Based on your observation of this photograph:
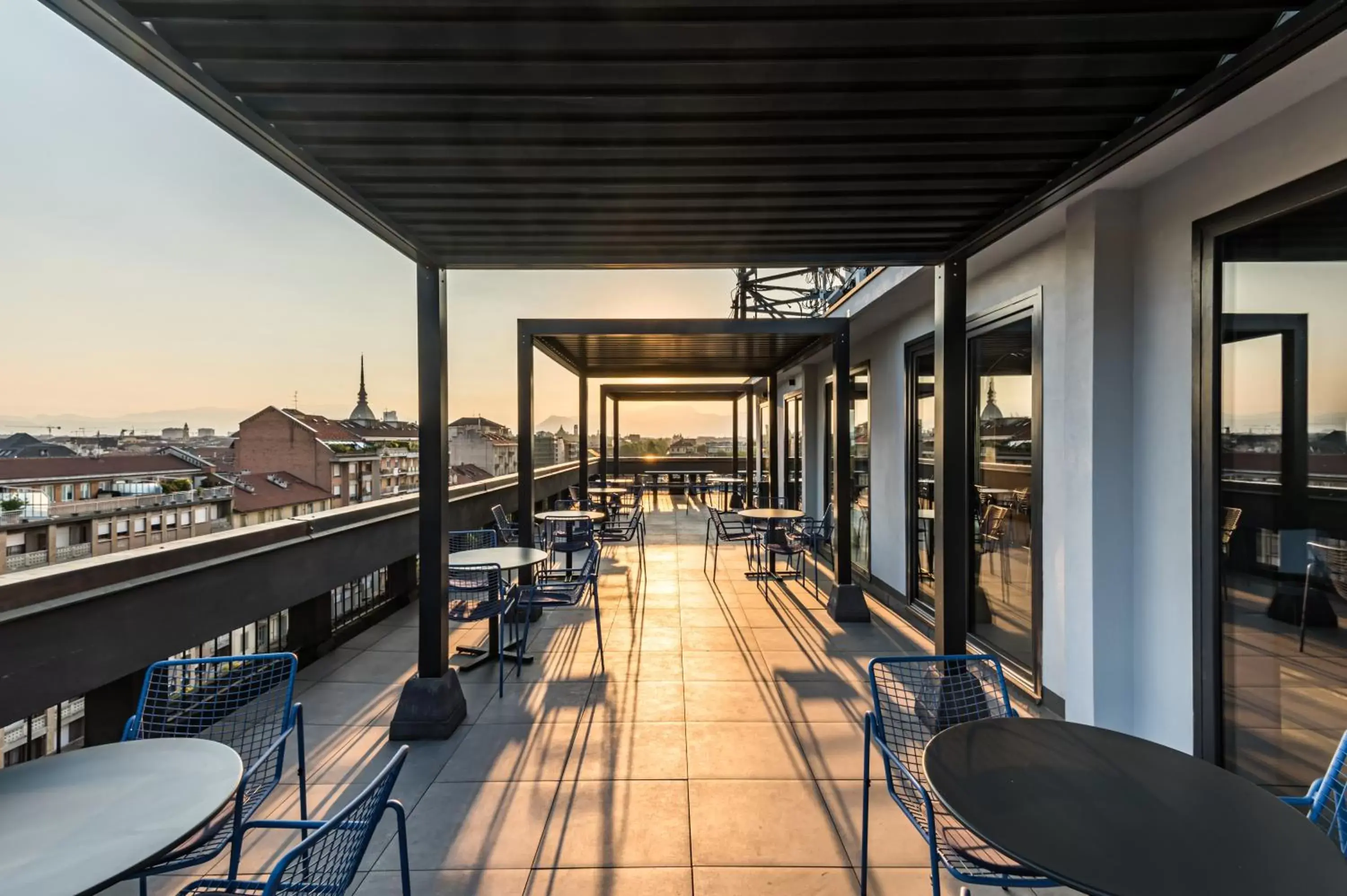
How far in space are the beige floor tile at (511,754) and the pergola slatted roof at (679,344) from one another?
366 cm

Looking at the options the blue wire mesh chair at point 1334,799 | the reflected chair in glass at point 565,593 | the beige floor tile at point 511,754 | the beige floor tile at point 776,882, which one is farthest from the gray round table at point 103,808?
the blue wire mesh chair at point 1334,799

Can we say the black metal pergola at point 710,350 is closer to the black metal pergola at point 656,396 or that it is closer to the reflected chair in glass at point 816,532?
the reflected chair in glass at point 816,532

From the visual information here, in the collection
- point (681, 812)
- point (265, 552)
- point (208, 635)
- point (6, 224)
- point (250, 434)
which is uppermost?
point (6, 224)

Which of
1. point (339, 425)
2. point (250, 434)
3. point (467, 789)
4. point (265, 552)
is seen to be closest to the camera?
point (467, 789)

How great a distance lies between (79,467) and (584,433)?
743 cm

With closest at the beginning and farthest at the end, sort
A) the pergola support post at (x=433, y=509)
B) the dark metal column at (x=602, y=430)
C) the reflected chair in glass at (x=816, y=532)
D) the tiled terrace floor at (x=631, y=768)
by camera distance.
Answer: the tiled terrace floor at (x=631, y=768)
the pergola support post at (x=433, y=509)
the reflected chair in glass at (x=816, y=532)
the dark metal column at (x=602, y=430)

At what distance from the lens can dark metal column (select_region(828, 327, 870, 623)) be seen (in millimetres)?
5086

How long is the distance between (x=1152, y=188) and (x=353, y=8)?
3.24m

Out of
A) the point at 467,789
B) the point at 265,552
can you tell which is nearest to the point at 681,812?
the point at 467,789

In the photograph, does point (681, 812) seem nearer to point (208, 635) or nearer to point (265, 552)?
point (208, 635)

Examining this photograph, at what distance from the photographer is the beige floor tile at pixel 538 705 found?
10.9 ft

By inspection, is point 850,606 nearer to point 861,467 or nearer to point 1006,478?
point 1006,478

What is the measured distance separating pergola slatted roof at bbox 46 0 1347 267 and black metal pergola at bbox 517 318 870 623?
287cm

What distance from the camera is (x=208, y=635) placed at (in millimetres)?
2955
